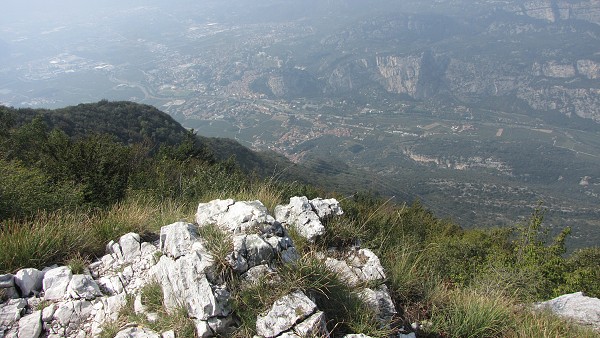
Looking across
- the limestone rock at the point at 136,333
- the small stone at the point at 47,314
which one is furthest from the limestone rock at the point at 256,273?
the small stone at the point at 47,314

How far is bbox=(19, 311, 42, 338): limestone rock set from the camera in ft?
Result: 12.8

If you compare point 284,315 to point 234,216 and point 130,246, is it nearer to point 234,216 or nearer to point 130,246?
point 234,216

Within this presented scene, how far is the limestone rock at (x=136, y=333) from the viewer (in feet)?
12.2

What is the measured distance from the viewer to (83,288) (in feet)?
14.6

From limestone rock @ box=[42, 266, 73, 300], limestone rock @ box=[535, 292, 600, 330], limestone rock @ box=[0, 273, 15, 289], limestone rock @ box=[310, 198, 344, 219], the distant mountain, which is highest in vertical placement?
limestone rock @ box=[0, 273, 15, 289]

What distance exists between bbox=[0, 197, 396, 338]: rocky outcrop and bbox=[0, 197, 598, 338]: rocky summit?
0.03ft

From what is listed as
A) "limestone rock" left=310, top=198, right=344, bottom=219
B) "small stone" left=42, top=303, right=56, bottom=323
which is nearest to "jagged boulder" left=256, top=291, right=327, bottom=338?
"small stone" left=42, top=303, right=56, bottom=323

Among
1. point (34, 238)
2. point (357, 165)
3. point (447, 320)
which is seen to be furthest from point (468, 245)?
point (357, 165)

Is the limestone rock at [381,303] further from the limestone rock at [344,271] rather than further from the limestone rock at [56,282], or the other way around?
the limestone rock at [56,282]

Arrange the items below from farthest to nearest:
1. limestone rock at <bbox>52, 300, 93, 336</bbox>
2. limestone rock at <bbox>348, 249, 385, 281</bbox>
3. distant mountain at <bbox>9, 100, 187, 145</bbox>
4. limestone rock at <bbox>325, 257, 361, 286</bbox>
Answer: distant mountain at <bbox>9, 100, 187, 145</bbox> < limestone rock at <bbox>348, 249, 385, 281</bbox> < limestone rock at <bbox>325, 257, 361, 286</bbox> < limestone rock at <bbox>52, 300, 93, 336</bbox>

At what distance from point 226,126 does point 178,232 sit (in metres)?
190

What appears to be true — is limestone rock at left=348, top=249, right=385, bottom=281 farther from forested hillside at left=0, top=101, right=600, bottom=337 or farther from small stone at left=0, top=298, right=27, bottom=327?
small stone at left=0, top=298, right=27, bottom=327

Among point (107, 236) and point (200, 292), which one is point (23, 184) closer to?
point (107, 236)

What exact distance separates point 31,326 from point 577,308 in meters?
8.68
